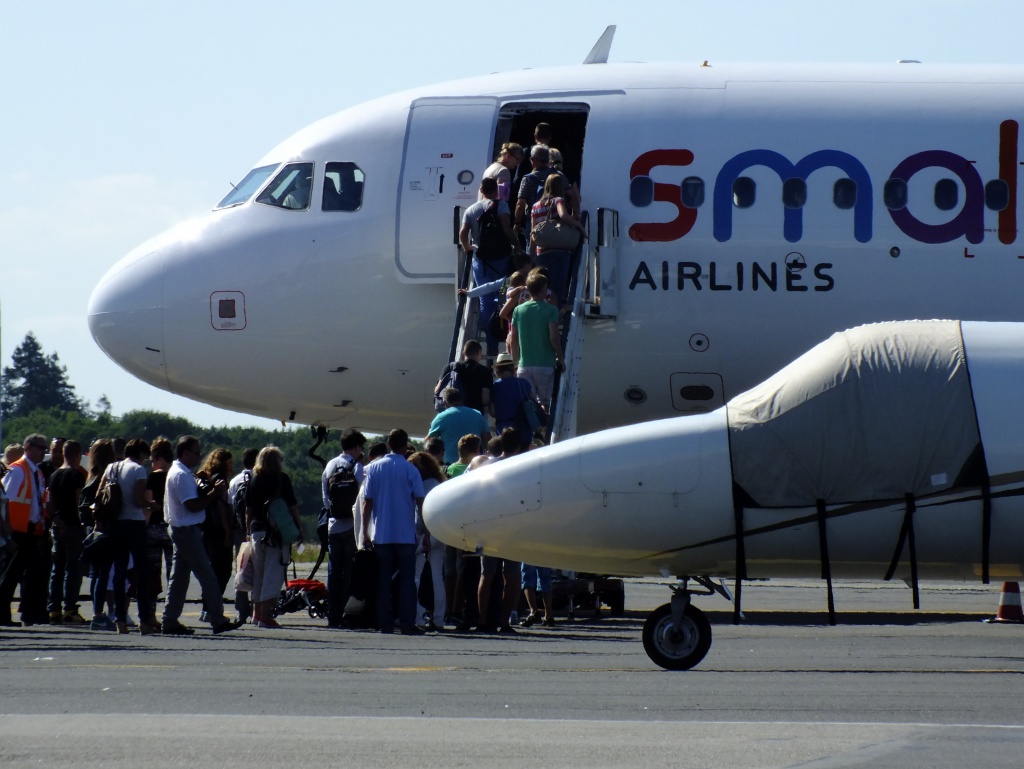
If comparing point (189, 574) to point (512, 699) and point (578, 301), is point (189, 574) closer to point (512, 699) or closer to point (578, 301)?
point (578, 301)

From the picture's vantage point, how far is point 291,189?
19203 mm

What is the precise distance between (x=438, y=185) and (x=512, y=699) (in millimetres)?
9663

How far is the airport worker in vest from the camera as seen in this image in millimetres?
16281

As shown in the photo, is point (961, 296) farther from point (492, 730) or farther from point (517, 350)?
point (492, 730)

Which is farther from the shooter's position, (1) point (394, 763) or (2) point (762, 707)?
(2) point (762, 707)

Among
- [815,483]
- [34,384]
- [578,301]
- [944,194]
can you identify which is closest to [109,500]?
[578,301]

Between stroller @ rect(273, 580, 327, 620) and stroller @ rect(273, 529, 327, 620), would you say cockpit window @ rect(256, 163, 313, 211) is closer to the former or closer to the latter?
stroller @ rect(273, 529, 327, 620)

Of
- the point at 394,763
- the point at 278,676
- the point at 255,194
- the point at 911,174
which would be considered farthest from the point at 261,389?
the point at 394,763

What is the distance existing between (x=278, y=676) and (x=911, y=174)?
31.2ft

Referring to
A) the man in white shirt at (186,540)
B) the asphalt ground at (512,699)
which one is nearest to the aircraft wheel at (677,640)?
the asphalt ground at (512,699)

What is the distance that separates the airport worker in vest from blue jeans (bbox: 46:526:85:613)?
0.62 ft

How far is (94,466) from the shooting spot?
54.0ft

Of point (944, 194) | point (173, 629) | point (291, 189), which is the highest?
point (291, 189)

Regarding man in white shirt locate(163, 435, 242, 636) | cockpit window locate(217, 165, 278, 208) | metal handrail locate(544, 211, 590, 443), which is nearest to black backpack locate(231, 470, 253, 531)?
man in white shirt locate(163, 435, 242, 636)
